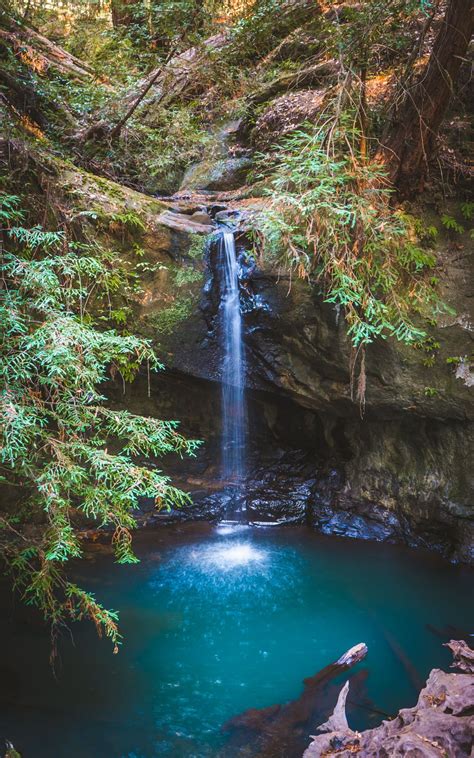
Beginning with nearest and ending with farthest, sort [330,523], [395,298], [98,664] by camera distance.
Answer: [98,664], [395,298], [330,523]

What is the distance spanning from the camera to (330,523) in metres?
7.42

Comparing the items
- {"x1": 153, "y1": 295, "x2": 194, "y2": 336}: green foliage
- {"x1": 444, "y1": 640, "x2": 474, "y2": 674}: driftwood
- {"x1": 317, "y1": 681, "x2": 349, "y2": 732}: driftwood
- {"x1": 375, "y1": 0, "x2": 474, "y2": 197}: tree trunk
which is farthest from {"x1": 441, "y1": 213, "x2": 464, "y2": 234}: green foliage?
{"x1": 317, "y1": 681, "x2": 349, "y2": 732}: driftwood

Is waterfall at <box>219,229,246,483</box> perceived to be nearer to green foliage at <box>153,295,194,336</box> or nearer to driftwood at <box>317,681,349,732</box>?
green foliage at <box>153,295,194,336</box>

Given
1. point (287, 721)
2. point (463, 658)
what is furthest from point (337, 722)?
point (287, 721)

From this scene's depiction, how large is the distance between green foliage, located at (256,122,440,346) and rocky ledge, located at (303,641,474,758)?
2.76 meters

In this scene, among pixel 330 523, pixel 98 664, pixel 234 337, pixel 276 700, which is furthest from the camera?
pixel 330 523

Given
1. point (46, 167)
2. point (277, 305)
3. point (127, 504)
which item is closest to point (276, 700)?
point (127, 504)

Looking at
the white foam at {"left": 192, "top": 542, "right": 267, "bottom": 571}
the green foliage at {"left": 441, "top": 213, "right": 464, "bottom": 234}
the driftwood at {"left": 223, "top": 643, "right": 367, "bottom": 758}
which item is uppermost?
the green foliage at {"left": 441, "top": 213, "right": 464, "bottom": 234}

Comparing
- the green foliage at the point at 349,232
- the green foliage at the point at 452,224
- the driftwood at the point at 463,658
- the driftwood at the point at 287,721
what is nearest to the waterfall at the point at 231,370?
the green foliage at the point at 349,232

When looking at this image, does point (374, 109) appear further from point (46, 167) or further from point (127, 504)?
point (127, 504)

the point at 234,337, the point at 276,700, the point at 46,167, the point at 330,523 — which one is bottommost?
the point at 276,700

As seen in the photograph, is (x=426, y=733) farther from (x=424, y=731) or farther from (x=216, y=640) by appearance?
(x=216, y=640)

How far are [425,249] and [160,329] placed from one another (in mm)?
3359

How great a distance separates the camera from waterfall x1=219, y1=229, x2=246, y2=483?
21.8ft
